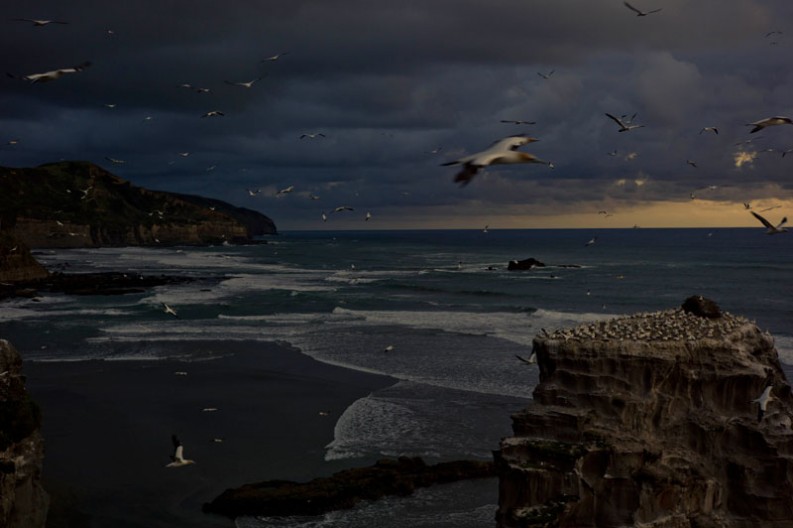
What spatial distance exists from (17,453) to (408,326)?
123 ft

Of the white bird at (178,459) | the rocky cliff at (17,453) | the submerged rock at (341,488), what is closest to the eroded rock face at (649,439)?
the submerged rock at (341,488)

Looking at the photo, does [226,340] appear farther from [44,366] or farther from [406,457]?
[406,457]

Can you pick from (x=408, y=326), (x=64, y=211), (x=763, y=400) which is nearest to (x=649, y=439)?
(x=763, y=400)

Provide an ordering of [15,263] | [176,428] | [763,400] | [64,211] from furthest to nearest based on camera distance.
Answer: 1. [64,211]
2. [15,263]
3. [176,428]
4. [763,400]

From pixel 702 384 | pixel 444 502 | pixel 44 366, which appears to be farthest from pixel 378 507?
pixel 44 366

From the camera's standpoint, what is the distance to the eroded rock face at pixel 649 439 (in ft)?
45.1

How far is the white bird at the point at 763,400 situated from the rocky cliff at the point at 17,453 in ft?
46.4

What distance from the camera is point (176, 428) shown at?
2773cm

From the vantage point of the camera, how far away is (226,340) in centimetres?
4734

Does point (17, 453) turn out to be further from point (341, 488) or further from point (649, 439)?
point (649, 439)

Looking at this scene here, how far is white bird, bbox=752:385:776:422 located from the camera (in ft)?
45.3

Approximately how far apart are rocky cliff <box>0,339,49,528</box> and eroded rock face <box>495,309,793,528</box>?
31.4 feet

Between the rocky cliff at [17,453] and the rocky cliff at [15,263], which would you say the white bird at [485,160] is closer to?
the rocky cliff at [17,453]

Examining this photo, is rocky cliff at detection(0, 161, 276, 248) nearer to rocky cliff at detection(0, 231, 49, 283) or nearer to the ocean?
the ocean
